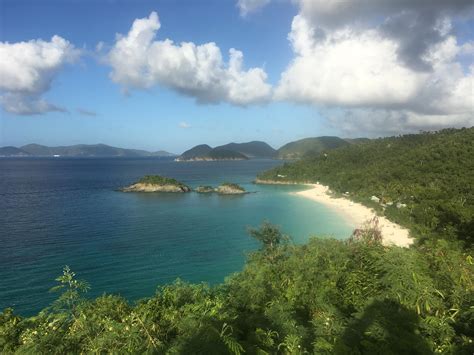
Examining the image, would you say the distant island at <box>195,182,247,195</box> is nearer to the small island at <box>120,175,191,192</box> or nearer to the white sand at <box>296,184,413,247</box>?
the small island at <box>120,175,191,192</box>

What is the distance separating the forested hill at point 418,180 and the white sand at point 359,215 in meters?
2.11

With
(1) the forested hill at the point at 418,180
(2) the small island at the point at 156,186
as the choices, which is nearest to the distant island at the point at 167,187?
(2) the small island at the point at 156,186

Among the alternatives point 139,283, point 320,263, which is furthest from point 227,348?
point 139,283

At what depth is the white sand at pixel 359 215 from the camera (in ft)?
160

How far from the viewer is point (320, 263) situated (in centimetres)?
1850

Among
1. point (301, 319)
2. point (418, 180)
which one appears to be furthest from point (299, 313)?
point (418, 180)

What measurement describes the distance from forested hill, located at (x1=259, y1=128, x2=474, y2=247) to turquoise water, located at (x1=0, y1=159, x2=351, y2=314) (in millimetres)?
13304

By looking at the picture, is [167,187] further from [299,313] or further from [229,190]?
[299,313]

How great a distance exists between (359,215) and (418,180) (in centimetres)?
2202

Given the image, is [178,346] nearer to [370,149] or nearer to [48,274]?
[48,274]

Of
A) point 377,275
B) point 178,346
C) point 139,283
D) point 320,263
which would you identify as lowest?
point 139,283

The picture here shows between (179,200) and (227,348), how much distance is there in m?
79.0

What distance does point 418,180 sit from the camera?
249 ft

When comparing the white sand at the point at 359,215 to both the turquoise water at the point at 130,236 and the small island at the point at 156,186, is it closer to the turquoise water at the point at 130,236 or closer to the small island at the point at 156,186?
the turquoise water at the point at 130,236
